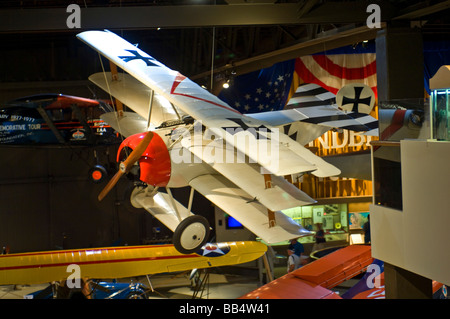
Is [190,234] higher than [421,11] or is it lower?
lower

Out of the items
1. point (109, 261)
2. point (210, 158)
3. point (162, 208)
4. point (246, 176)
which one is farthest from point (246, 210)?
point (109, 261)

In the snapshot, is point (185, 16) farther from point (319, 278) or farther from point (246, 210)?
point (319, 278)

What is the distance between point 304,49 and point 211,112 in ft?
12.5

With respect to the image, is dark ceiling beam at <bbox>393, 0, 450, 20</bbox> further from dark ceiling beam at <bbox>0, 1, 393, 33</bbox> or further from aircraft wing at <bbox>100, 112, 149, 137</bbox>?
aircraft wing at <bbox>100, 112, 149, 137</bbox>

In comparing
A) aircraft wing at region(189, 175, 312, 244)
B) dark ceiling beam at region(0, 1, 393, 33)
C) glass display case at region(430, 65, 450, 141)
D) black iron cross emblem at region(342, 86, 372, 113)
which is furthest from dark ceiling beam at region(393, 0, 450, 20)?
aircraft wing at region(189, 175, 312, 244)

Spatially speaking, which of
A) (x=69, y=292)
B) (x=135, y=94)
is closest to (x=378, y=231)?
(x=135, y=94)

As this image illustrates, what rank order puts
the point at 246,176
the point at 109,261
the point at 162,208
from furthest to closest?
the point at 109,261 → the point at 162,208 → the point at 246,176

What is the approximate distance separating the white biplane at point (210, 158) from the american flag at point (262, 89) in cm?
440

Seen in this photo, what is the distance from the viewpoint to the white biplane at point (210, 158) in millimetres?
4066

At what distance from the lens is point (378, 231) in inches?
176

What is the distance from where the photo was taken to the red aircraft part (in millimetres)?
5031

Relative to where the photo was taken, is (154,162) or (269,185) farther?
(154,162)

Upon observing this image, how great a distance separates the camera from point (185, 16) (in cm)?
458
